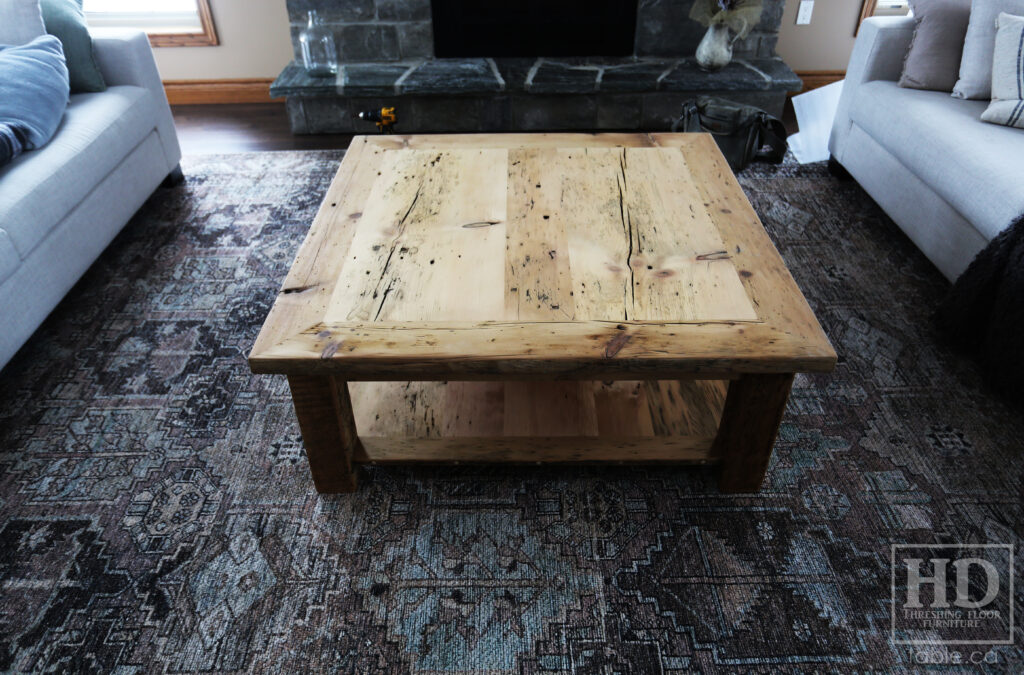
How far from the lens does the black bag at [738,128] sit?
268cm

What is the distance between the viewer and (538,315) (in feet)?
4.14

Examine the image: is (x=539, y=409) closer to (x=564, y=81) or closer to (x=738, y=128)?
(x=738, y=128)

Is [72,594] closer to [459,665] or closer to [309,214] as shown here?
[459,665]

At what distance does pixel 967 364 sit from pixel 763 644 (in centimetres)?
111

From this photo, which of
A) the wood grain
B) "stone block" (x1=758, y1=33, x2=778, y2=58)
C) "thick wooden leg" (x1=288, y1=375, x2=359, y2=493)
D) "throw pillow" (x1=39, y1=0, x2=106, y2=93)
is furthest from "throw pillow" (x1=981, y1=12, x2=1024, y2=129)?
"throw pillow" (x1=39, y1=0, x2=106, y2=93)

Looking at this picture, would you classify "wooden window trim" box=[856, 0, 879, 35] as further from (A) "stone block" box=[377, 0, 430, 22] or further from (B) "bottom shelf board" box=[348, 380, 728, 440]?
(B) "bottom shelf board" box=[348, 380, 728, 440]

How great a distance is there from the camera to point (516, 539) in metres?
1.40

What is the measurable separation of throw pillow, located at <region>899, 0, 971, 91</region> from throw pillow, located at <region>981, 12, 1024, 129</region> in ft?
0.61

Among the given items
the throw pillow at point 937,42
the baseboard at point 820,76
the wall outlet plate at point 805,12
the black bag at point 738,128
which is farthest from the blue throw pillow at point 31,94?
the baseboard at point 820,76

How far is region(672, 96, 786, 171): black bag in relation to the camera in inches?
105

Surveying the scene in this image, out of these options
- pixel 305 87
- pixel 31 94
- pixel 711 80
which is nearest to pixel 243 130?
pixel 305 87

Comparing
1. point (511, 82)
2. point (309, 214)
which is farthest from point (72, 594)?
point (511, 82)

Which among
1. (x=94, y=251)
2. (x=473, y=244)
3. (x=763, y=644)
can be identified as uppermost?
(x=473, y=244)

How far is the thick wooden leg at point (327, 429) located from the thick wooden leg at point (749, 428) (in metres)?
0.79
